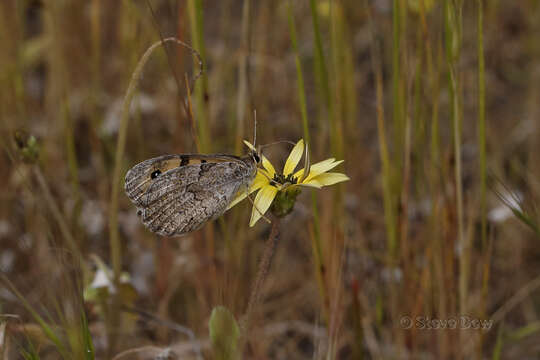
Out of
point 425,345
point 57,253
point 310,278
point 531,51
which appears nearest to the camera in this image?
point 57,253

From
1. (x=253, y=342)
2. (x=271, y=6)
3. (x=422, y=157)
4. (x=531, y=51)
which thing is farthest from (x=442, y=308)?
(x=531, y=51)

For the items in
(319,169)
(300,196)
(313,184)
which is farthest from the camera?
(300,196)

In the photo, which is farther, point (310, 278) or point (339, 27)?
point (310, 278)

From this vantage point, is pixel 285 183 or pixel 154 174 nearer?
pixel 285 183

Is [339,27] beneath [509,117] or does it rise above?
beneath

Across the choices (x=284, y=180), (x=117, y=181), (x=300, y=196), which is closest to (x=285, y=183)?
(x=284, y=180)

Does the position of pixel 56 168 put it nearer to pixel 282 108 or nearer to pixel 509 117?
pixel 282 108

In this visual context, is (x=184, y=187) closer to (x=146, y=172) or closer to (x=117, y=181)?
(x=146, y=172)
